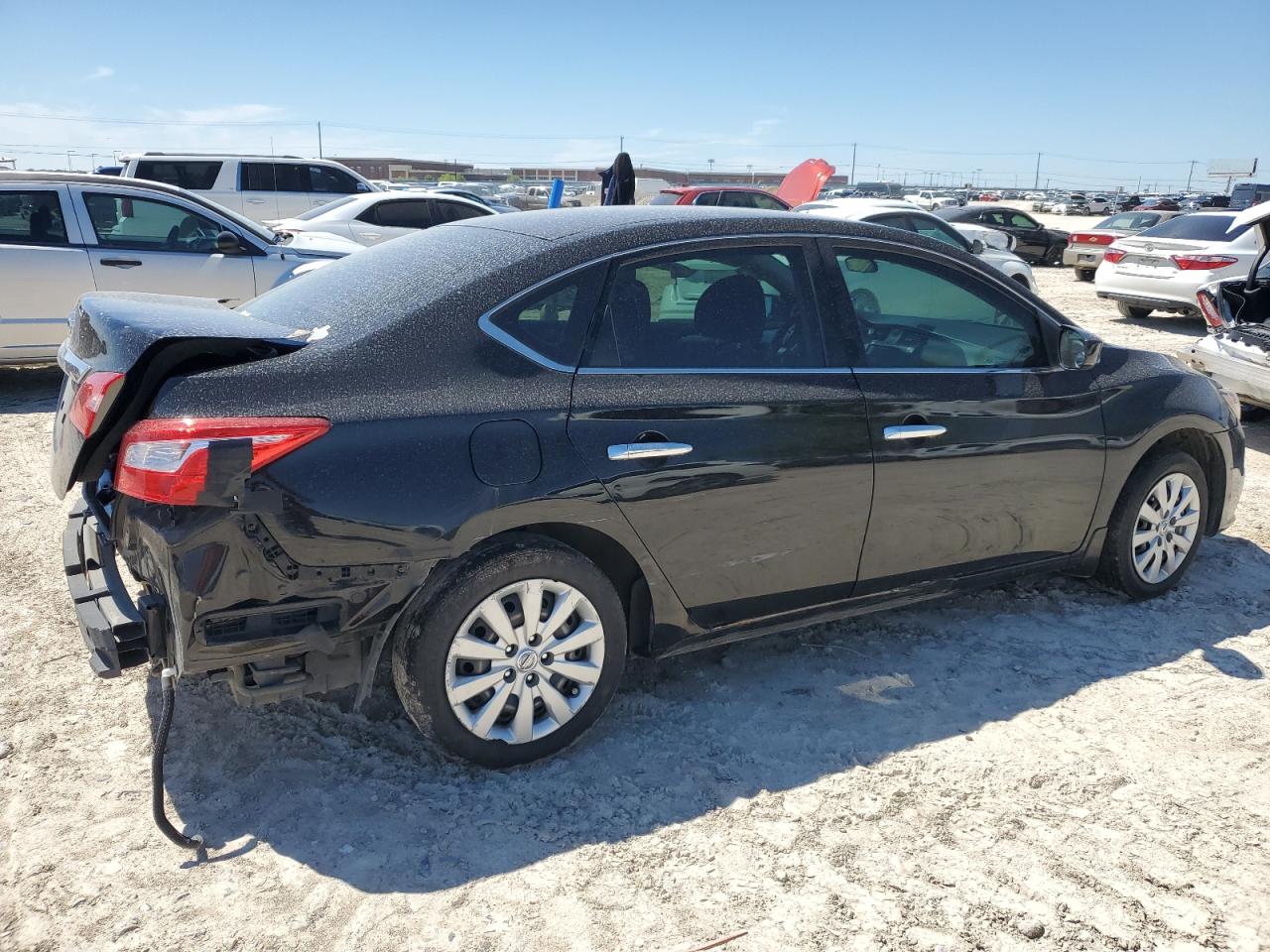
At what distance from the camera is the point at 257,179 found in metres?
16.3

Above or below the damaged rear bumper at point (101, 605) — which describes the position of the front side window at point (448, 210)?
above

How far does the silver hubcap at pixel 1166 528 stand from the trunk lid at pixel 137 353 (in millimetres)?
3630

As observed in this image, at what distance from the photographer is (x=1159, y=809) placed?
3074 millimetres

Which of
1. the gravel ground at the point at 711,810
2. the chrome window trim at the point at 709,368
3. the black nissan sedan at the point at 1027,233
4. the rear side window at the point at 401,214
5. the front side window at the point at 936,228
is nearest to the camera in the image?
the gravel ground at the point at 711,810

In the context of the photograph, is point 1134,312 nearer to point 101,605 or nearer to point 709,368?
point 709,368

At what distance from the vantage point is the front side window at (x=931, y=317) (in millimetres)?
3697

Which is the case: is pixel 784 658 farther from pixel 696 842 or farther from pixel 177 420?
pixel 177 420

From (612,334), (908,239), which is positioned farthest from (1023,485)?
(612,334)

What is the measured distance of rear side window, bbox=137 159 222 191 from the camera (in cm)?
1552

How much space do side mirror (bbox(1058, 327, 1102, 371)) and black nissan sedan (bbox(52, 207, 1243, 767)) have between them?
1 cm

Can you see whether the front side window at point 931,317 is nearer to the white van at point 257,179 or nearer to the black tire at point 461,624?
the black tire at point 461,624

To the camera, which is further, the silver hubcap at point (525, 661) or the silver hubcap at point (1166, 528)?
the silver hubcap at point (1166, 528)

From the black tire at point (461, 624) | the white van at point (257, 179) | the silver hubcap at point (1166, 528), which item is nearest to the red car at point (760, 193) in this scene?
the white van at point (257, 179)

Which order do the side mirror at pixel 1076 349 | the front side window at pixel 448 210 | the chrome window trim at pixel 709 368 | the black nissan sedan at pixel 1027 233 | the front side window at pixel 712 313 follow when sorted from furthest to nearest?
the black nissan sedan at pixel 1027 233 → the front side window at pixel 448 210 → the side mirror at pixel 1076 349 → the front side window at pixel 712 313 → the chrome window trim at pixel 709 368
